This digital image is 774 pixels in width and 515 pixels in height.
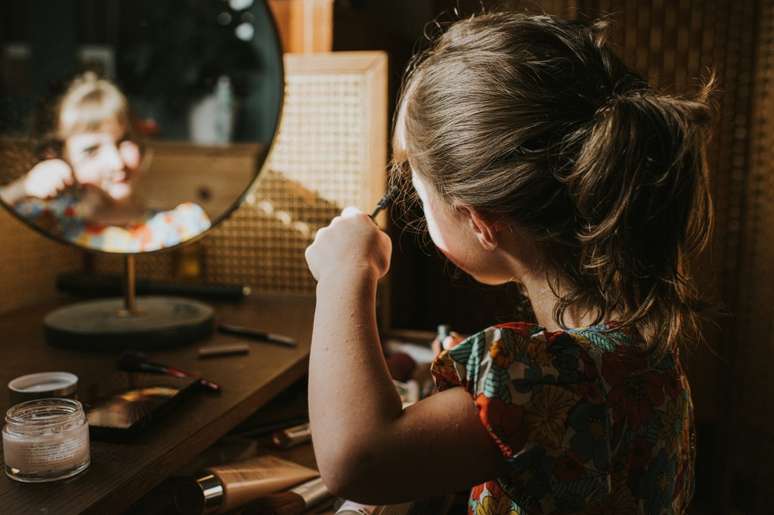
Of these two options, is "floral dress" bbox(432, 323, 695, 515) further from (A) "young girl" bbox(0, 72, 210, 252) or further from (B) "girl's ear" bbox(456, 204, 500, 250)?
(A) "young girl" bbox(0, 72, 210, 252)

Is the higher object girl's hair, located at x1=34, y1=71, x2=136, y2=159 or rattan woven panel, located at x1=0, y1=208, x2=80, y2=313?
girl's hair, located at x1=34, y1=71, x2=136, y2=159

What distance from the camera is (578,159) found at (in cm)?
64

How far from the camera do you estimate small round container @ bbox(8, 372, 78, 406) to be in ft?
2.35

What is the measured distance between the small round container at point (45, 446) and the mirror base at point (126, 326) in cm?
33

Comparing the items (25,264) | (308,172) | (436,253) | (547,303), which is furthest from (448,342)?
(25,264)

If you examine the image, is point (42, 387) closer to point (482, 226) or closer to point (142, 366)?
point (142, 366)

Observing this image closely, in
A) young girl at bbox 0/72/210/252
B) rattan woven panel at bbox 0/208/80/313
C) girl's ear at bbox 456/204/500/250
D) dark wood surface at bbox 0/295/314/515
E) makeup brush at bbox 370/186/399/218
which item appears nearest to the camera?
dark wood surface at bbox 0/295/314/515

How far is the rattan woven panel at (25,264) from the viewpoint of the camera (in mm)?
1194

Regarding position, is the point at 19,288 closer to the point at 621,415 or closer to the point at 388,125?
the point at 388,125

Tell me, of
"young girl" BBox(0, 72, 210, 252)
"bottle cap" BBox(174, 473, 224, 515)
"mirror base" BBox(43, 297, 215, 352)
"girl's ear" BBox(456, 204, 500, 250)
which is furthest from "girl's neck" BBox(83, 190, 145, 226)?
"girl's ear" BBox(456, 204, 500, 250)

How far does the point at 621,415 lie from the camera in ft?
2.02

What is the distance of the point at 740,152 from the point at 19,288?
142cm

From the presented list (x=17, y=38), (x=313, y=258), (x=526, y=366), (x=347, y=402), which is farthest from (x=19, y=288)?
(x=17, y=38)

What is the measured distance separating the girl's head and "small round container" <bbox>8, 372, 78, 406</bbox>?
41cm
